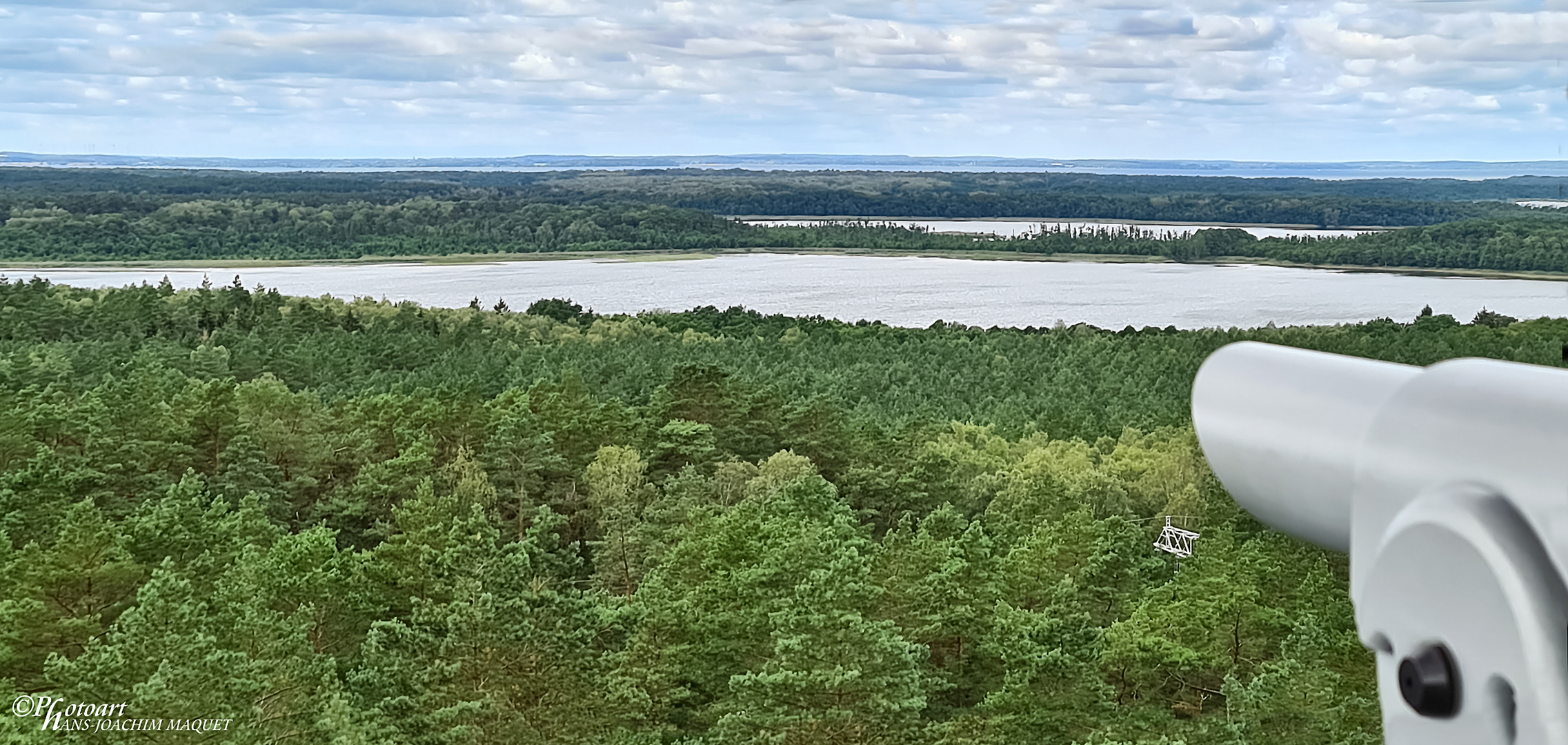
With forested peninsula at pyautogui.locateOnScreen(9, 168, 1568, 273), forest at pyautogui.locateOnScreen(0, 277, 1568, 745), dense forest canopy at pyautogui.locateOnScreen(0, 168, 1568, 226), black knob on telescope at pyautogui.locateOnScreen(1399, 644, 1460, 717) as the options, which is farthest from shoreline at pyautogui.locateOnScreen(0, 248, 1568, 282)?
black knob on telescope at pyautogui.locateOnScreen(1399, 644, 1460, 717)

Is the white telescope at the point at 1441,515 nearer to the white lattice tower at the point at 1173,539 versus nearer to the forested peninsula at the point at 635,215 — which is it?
the white lattice tower at the point at 1173,539

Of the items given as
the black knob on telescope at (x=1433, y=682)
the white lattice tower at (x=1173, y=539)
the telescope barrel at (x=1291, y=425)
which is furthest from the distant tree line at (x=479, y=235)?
the black knob on telescope at (x=1433, y=682)

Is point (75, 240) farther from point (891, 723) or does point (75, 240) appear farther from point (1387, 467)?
point (1387, 467)

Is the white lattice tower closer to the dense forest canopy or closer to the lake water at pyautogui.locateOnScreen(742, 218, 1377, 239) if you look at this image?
the dense forest canopy

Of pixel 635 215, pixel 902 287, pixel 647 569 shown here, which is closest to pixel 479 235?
pixel 635 215

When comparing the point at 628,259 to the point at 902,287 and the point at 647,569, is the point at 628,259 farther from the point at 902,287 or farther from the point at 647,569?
the point at 647,569

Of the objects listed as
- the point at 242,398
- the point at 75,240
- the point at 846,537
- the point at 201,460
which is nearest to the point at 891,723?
the point at 846,537

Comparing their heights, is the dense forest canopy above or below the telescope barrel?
below
